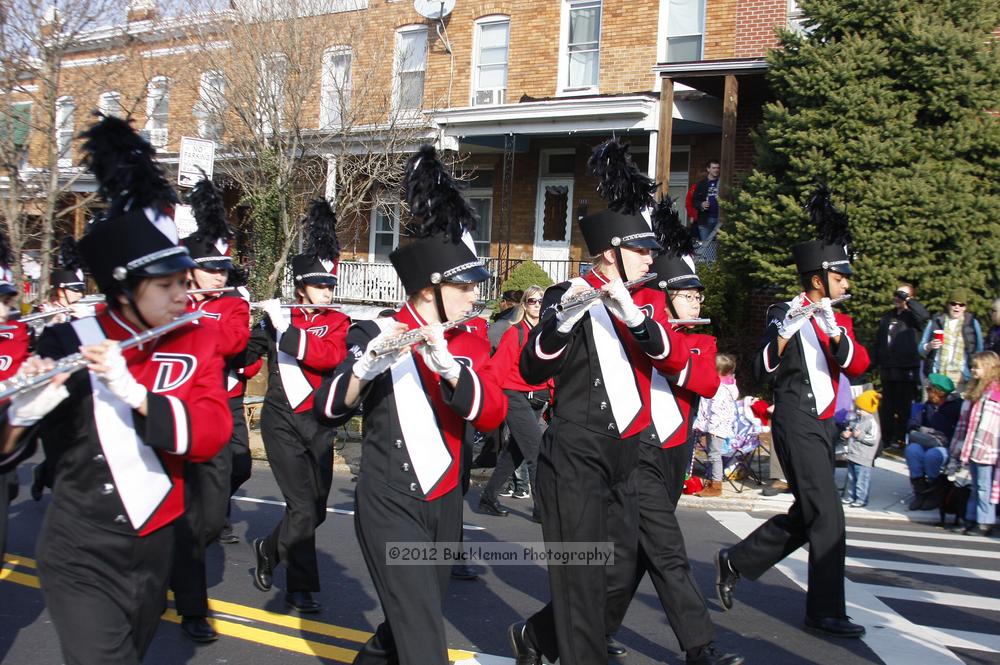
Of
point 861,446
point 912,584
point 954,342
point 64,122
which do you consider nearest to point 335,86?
point 64,122

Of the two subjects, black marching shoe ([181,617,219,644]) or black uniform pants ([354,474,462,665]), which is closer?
black uniform pants ([354,474,462,665])

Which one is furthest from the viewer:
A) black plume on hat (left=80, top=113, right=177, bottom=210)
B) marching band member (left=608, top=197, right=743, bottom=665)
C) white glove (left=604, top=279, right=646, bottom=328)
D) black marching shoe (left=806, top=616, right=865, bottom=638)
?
black marching shoe (left=806, top=616, right=865, bottom=638)

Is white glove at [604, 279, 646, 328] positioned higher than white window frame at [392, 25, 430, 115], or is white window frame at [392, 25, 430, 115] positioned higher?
white window frame at [392, 25, 430, 115]

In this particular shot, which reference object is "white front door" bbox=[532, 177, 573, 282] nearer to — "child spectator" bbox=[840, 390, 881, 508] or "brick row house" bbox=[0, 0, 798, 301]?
"brick row house" bbox=[0, 0, 798, 301]

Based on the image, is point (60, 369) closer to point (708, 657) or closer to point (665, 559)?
point (665, 559)

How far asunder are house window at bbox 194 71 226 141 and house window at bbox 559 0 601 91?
23.1 feet

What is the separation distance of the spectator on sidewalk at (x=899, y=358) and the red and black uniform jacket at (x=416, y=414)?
10.1 m

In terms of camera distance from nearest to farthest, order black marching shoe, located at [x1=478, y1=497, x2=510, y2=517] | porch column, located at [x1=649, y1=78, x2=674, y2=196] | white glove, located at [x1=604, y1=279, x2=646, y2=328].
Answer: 1. white glove, located at [x1=604, y1=279, x2=646, y2=328]
2. black marching shoe, located at [x1=478, y1=497, x2=510, y2=517]
3. porch column, located at [x1=649, y1=78, x2=674, y2=196]

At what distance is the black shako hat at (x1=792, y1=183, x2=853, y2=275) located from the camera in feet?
21.6

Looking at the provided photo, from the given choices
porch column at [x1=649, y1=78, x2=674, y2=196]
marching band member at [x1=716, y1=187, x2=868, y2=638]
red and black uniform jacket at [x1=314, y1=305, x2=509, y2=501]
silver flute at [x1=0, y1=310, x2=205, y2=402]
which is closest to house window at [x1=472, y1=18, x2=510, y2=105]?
porch column at [x1=649, y1=78, x2=674, y2=196]

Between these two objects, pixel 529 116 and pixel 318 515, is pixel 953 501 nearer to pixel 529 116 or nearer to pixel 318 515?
pixel 318 515

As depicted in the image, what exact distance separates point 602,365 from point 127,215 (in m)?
2.27

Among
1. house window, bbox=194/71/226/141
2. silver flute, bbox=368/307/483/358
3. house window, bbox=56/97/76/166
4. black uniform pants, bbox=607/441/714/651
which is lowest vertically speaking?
black uniform pants, bbox=607/441/714/651

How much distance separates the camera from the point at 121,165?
382 centimetres
